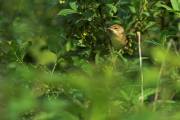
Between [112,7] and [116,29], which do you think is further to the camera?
[116,29]

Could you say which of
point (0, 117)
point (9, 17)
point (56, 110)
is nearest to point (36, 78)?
point (56, 110)

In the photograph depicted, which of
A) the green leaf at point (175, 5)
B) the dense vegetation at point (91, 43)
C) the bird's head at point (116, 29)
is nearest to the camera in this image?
the dense vegetation at point (91, 43)

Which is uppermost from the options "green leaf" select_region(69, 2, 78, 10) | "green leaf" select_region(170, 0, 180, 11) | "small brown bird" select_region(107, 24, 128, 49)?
"green leaf" select_region(170, 0, 180, 11)

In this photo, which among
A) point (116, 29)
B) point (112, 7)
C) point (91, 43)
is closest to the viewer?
point (112, 7)

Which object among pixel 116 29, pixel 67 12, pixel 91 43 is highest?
pixel 67 12

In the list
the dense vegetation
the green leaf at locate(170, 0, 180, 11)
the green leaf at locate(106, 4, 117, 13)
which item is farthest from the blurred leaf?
the green leaf at locate(170, 0, 180, 11)

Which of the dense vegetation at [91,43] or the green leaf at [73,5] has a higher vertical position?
the green leaf at [73,5]

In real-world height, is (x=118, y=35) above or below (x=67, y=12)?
below

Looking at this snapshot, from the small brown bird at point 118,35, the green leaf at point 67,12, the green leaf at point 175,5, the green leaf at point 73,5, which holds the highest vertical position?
the green leaf at point 175,5

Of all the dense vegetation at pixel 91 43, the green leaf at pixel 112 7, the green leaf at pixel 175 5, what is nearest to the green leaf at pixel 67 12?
the dense vegetation at pixel 91 43

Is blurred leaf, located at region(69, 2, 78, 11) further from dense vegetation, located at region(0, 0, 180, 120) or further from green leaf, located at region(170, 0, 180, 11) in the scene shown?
green leaf, located at region(170, 0, 180, 11)

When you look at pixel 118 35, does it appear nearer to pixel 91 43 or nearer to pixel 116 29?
pixel 116 29

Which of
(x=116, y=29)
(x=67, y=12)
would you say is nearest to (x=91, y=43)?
(x=116, y=29)

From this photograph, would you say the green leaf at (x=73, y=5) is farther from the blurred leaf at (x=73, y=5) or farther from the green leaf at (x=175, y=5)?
the green leaf at (x=175, y=5)
